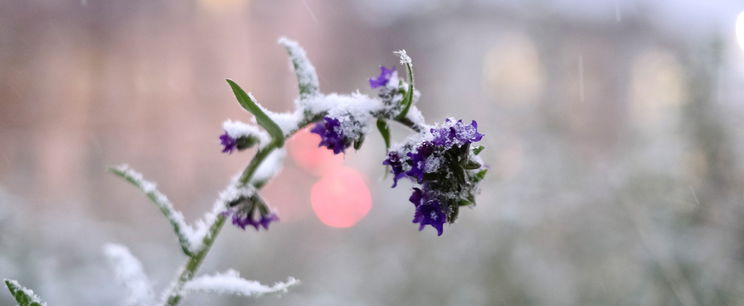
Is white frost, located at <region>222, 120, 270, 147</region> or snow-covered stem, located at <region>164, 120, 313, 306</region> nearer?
snow-covered stem, located at <region>164, 120, 313, 306</region>

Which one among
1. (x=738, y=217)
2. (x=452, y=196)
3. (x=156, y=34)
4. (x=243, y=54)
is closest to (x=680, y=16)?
(x=243, y=54)

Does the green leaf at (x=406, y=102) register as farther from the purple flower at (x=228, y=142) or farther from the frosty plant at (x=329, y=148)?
the purple flower at (x=228, y=142)

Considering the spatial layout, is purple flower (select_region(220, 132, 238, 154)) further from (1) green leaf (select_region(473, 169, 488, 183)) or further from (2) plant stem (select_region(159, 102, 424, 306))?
(1) green leaf (select_region(473, 169, 488, 183))

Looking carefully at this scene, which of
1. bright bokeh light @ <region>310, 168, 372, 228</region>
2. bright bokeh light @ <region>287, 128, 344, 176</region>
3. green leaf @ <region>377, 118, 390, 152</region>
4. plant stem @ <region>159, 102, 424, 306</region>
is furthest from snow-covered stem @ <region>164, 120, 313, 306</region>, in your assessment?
bright bokeh light @ <region>287, 128, 344, 176</region>

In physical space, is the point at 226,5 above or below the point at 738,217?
above

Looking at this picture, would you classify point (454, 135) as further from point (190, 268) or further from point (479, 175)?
point (190, 268)

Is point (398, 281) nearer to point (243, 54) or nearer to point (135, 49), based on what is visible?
point (135, 49)

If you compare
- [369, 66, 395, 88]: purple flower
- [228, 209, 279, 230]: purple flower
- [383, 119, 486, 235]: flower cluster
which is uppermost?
[369, 66, 395, 88]: purple flower
